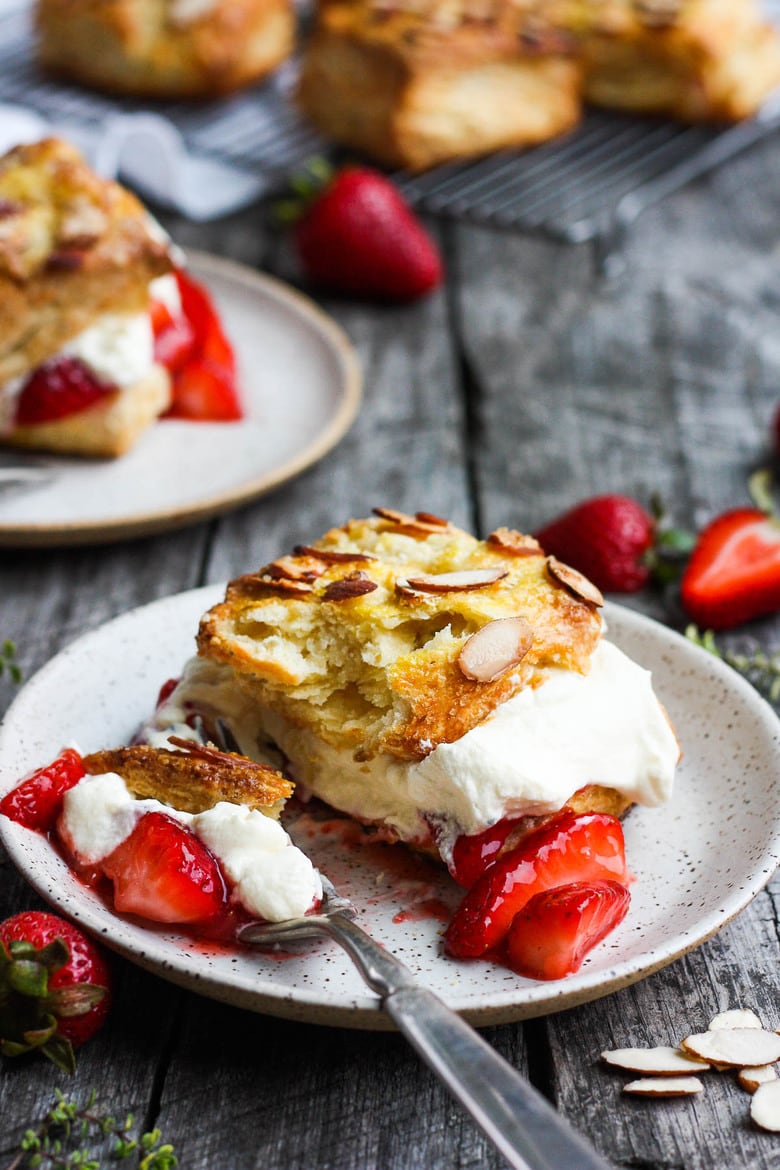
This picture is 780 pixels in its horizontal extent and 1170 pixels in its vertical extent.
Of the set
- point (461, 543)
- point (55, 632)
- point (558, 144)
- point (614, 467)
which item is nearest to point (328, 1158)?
point (461, 543)

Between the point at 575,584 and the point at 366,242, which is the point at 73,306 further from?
the point at 575,584

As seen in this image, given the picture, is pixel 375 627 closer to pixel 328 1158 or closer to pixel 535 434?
pixel 328 1158

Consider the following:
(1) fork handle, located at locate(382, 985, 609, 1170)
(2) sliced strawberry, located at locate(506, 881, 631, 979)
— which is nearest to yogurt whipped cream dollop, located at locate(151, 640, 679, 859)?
(2) sliced strawberry, located at locate(506, 881, 631, 979)

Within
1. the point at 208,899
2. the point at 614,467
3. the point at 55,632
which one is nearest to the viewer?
the point at 208,899

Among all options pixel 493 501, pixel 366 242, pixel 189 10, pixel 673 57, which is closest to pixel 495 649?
pixel 493 501

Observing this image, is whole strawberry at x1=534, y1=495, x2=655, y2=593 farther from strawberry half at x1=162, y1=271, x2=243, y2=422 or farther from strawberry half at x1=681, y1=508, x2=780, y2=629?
strawberry half at x1=162, y1=271, x2=243, y2=422
